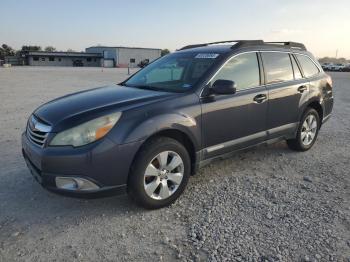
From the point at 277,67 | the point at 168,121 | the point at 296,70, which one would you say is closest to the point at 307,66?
the point at 296,70

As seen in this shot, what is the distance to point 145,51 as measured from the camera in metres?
96.1

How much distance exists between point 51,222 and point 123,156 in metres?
1.02

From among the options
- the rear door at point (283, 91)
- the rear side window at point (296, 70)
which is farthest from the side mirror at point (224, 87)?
the rear side window at point (296, 70)

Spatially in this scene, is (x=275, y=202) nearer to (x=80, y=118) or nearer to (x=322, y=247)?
(x=322, y=247)

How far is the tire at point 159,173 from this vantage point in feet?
11.6

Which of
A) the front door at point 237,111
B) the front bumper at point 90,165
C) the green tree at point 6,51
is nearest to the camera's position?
the front bumper at point 90,165

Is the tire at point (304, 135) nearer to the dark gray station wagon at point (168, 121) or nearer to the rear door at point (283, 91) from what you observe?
the dark gray station wagon at point (168, 121)

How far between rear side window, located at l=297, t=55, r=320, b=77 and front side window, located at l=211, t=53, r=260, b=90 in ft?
4.47

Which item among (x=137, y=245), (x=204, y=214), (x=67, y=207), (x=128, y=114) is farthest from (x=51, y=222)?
(x=204, y=214)

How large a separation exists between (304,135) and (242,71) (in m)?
2.03

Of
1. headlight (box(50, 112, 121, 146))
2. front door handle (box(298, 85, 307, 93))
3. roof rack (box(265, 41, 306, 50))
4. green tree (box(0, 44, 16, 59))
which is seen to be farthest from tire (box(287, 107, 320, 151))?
green tree (box(0, 44, 16, 59))

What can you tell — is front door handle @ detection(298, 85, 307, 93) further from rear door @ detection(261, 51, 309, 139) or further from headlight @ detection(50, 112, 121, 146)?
headlight @ detection(50, 112, 121, 146)

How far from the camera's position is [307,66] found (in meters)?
5.86

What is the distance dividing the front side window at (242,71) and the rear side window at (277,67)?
229 mm
